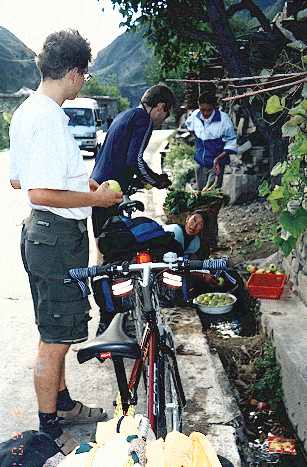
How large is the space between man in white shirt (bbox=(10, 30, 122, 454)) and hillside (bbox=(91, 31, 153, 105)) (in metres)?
80.8

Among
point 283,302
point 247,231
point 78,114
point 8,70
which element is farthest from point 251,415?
point 8,70

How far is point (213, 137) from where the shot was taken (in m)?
8.39

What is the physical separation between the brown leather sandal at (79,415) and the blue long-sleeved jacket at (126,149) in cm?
187

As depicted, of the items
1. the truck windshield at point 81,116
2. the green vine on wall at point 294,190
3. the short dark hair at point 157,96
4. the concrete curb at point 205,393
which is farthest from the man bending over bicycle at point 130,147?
the truck windshield at point 81,116

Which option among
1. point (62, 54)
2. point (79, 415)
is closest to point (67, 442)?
point (79, 415)

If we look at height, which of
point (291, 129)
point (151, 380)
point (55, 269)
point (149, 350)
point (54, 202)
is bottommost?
point (151, 380)

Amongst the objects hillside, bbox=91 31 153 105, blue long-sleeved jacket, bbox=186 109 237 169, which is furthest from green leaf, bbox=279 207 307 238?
hillside, bbox=91 31 153 105

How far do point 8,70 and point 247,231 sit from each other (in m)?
62.5

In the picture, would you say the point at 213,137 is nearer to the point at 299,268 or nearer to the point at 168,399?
the point at 299,268

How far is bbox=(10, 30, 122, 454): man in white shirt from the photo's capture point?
2.83 metres

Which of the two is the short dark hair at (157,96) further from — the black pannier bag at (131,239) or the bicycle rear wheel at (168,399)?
the bicycle rear wheel at (168,399)

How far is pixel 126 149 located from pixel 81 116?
882 inches

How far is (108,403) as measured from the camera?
13.0ft

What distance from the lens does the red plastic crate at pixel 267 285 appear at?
513 cm
